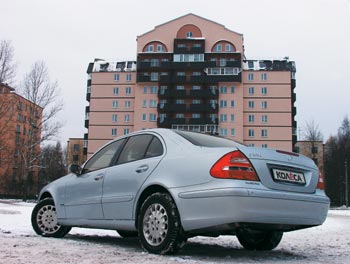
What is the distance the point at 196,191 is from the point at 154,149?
3.39ft

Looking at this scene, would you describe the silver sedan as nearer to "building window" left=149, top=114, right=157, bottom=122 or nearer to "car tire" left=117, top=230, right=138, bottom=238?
"car tire" left=117, top=230, right=138, bottom=238

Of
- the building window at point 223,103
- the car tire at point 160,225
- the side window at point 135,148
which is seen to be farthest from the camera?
the building window at point 223,103

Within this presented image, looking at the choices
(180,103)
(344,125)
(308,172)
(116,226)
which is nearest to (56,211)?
(116,226)

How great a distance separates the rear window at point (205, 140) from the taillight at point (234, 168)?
55 cm

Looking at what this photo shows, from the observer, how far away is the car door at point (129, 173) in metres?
5.36

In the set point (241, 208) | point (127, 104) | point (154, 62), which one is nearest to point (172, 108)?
point (154, 62)

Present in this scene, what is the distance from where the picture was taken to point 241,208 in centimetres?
440

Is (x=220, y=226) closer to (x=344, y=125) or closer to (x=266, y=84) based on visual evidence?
(x=266, y=84)

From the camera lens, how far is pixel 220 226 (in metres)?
4.52

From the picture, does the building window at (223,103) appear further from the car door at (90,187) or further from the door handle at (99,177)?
the door handle at (99,177)

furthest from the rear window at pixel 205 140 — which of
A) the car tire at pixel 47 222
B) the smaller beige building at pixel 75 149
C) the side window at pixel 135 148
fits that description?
the smaller beige building at pixel 75 149

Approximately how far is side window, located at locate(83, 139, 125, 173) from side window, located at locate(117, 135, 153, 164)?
0.20m

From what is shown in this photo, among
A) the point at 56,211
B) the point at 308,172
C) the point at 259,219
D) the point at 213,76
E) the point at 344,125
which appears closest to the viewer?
the point at 259,219

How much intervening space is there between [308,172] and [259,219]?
1110mm
